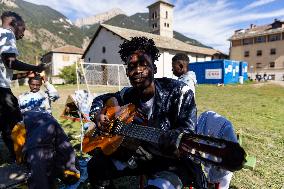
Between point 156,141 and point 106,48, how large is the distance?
3820 centimetres

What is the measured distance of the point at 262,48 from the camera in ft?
191

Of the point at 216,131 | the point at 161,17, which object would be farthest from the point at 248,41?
the point at 216,131

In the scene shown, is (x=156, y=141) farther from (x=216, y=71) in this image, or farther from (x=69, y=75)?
(x=69, y=75)

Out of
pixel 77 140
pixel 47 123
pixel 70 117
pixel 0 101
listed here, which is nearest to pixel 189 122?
pixel 47 123

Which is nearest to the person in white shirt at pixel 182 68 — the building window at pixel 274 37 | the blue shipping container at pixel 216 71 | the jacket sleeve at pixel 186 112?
the jacket sleeve at pixel 186 112

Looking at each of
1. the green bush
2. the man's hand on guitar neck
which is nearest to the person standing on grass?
the man's hand on guitar neck

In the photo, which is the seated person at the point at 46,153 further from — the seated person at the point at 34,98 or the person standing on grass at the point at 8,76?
the seated person at the point at 34,98

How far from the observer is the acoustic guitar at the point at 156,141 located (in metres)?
1.98

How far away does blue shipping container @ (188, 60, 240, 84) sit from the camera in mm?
31109

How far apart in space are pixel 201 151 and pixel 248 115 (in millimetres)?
9474

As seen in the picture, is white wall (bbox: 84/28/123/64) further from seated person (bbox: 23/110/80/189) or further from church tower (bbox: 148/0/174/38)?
seated person (bbox: 23/110/80/189)

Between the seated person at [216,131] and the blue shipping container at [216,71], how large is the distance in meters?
29.3

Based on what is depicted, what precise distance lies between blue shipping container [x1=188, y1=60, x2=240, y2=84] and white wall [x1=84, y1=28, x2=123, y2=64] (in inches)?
421

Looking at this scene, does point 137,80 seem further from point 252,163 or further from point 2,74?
point 2,74
